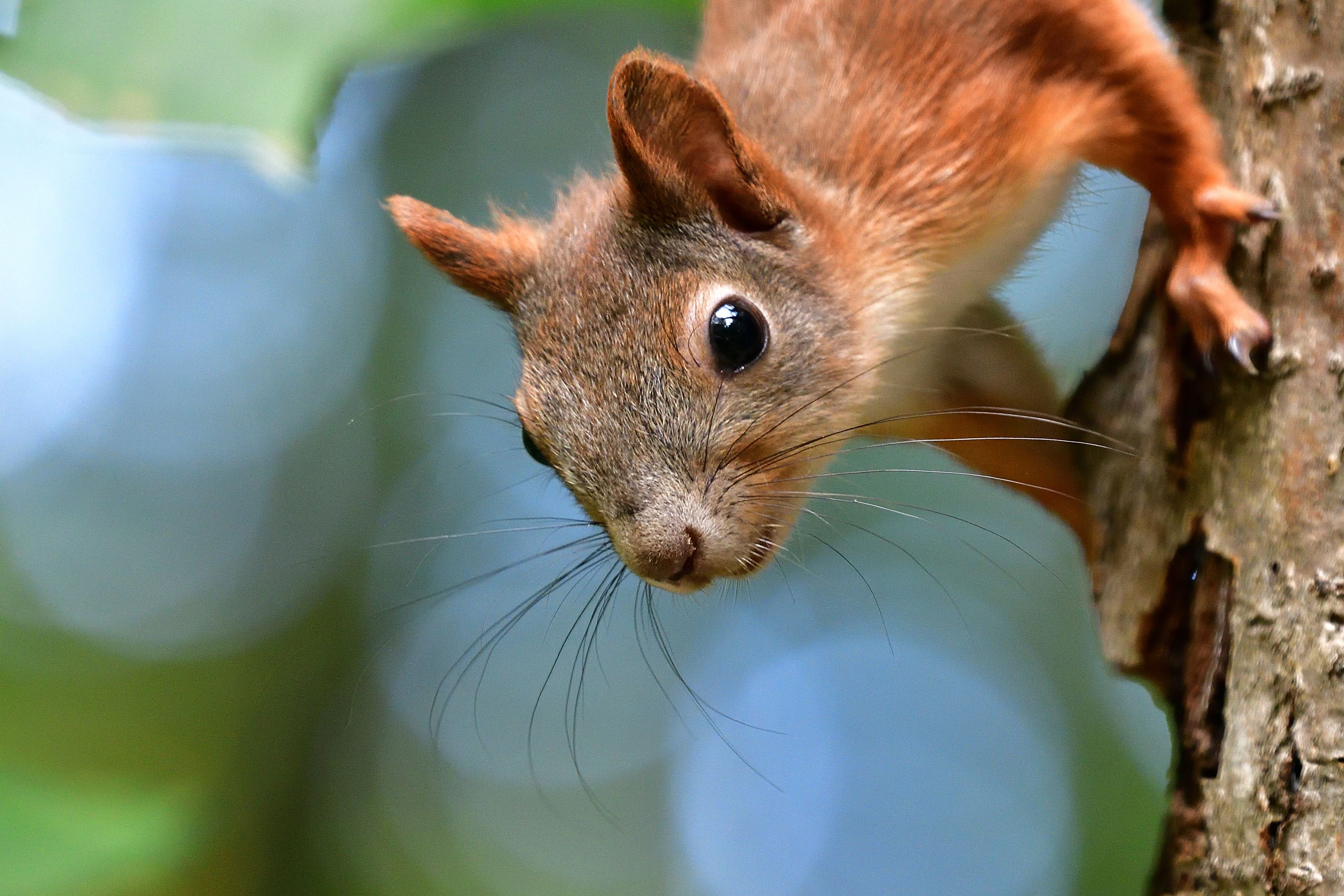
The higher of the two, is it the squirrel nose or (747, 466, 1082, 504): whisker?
(747, 466, 1082, 504): whisker

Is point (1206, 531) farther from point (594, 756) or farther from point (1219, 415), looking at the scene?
point (594, 756)

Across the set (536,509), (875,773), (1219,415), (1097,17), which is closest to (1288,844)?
(1219,415)

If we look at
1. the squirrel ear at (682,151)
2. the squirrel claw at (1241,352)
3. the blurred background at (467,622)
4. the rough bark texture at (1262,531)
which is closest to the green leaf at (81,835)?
the blurred background at (467,622)

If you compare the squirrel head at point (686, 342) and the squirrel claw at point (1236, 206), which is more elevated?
Result: the squirrel claw at point (1236, 206)

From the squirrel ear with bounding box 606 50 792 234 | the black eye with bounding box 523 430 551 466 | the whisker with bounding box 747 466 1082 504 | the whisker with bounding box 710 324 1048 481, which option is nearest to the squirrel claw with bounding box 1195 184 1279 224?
the whisker with bounding box 710 324 1048 481

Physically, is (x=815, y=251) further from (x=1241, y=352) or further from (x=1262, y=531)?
(x=1262, y=531)

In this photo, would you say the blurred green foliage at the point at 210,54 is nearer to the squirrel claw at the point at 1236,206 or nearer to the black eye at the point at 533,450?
the black eye at the point at 533,450

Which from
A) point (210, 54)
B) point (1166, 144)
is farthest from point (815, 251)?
point (210, 54)

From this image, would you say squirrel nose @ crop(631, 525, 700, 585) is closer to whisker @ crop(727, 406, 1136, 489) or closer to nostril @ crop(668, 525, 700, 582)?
nostril @ crop(668, 525, 700, 582)
